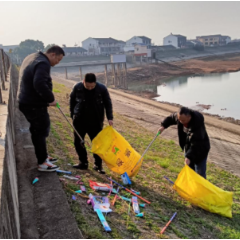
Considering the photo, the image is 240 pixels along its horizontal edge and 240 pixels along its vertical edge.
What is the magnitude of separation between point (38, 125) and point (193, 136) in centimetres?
243

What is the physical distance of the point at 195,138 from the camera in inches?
179

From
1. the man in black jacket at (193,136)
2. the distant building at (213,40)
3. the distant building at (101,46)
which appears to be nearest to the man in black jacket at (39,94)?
the man in black jacket at (193,136)

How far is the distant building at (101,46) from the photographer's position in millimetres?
85812

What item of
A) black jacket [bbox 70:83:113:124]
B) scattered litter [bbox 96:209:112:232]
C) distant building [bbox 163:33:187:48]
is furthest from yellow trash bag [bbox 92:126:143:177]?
distant building [bbox 163:33:187:48]

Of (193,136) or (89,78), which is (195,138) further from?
(89,78)

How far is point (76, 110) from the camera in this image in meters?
4.83

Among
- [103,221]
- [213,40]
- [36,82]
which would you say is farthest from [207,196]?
[213,40]

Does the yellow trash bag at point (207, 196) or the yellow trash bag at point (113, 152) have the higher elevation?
the yellow trash bag at point (113, 152)

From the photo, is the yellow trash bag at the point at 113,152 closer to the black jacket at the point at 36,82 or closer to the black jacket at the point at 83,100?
the black jacket at the point at 83,100

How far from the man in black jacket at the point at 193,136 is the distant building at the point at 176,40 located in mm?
106407

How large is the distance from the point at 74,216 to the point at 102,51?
3411 inches

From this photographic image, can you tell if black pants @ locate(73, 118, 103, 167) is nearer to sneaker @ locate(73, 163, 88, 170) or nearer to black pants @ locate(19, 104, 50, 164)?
sneaker @ locate(73, 163, 88, 170)

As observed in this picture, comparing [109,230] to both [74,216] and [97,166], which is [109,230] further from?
[97,166]

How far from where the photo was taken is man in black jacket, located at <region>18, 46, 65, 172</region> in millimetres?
3867
